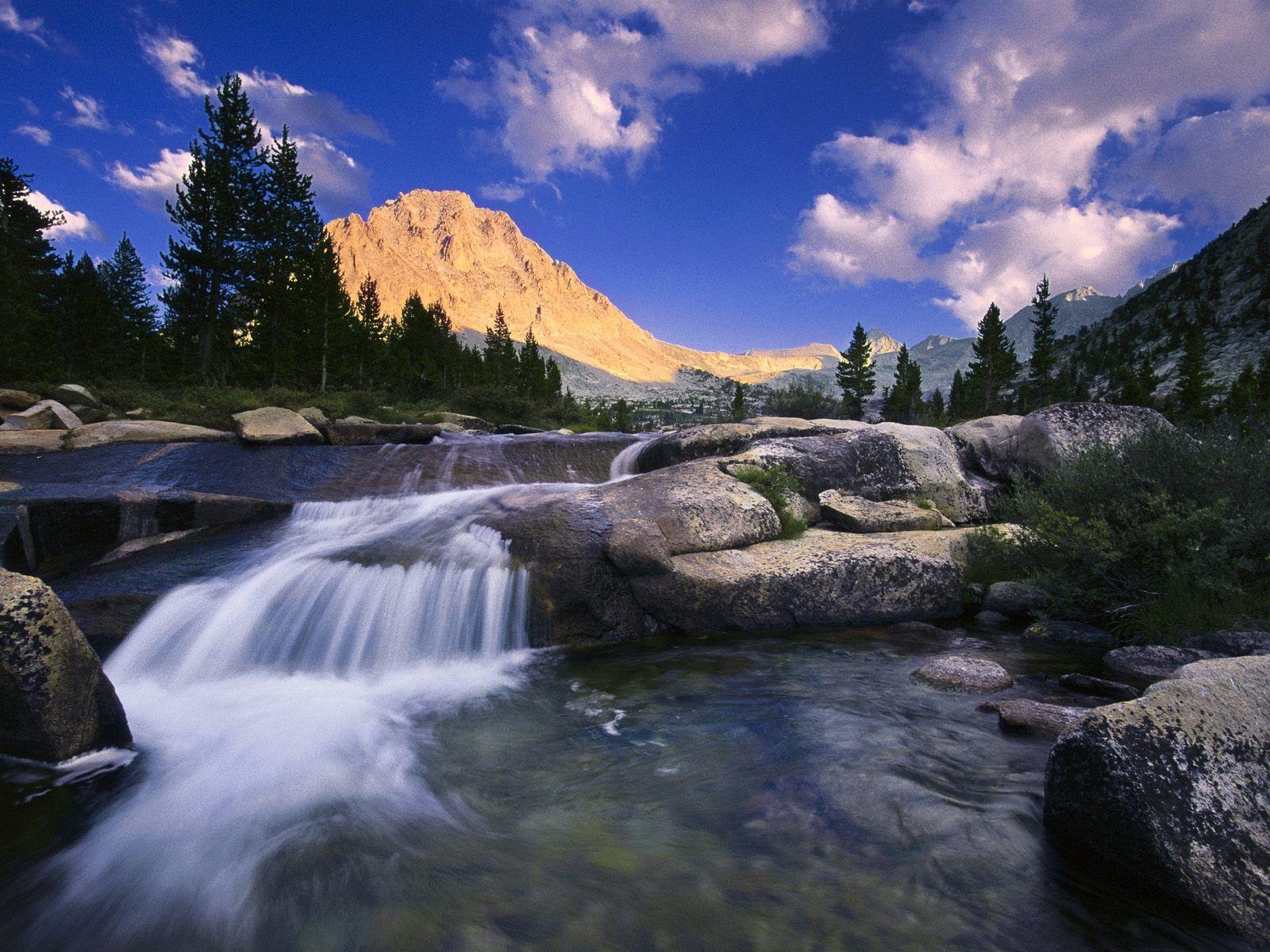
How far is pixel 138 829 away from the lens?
410cm

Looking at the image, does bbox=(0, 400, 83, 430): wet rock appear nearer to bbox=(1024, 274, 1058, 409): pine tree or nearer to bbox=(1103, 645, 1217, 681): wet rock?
bbox=(1103, 645, 1217, 681): wet rock

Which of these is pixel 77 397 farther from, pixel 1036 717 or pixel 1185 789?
pixel 1185 789

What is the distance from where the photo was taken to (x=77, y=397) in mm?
23406

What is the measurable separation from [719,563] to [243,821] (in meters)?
6.36

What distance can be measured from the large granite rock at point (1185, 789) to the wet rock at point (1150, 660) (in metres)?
3.47

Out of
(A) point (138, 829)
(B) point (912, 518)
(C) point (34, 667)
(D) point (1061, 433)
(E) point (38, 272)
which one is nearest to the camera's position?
(A) point (138, 829)

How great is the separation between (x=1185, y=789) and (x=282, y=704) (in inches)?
299

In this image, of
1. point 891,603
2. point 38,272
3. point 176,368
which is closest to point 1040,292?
point 891,603

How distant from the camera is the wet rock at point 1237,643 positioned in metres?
6.33

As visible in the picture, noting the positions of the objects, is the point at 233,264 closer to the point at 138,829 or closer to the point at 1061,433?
the point at 138,829

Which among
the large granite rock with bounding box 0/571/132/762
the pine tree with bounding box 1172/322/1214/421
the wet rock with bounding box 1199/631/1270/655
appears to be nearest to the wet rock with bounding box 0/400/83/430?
the large granite rock with bounding box 0/571/132/762

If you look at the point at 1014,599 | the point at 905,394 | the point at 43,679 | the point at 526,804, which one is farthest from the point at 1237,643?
the point at 905,394

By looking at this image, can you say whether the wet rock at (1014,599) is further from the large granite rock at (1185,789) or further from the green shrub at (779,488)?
the large granite rock at (1185,789)

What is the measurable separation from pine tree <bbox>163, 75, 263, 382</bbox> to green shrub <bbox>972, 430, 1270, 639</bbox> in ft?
125
